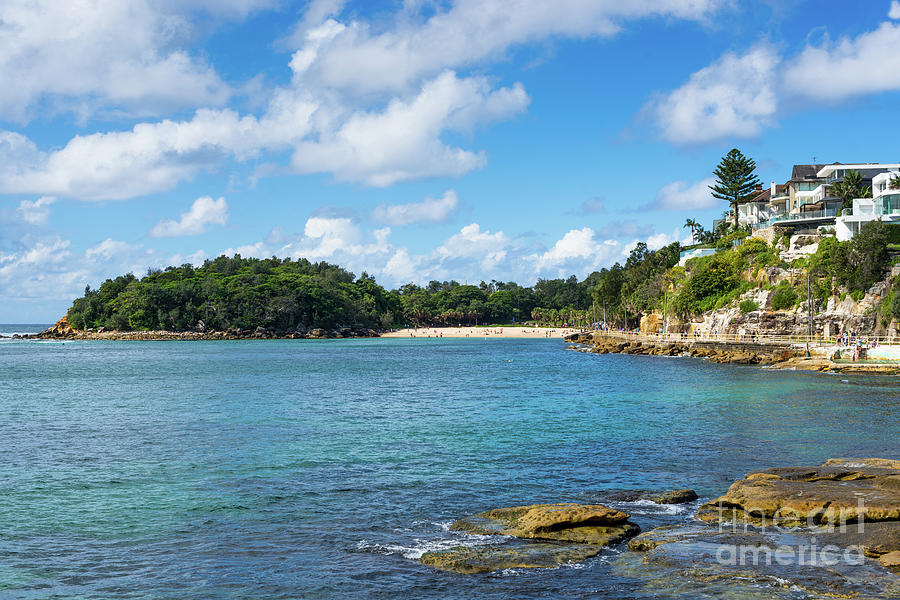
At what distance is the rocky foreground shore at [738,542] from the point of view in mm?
12211


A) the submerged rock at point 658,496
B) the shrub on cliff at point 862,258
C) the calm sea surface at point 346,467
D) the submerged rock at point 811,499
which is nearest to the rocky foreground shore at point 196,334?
the calm sea surface at point 346,467

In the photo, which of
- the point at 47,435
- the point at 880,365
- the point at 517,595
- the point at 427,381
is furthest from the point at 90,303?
the point at 517,595

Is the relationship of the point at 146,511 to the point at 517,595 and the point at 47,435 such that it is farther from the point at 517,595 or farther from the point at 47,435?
the point at 47,435

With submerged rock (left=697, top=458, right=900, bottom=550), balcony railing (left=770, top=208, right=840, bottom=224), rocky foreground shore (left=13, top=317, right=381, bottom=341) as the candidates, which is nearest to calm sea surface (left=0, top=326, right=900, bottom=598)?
submerged rock (left=697, top=458, right=900, bottom=550)

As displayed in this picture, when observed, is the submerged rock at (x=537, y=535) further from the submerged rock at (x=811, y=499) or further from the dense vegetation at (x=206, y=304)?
the dense vegetation at (x=206, y=304)

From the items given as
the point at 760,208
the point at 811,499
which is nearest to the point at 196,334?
the point at 760,208

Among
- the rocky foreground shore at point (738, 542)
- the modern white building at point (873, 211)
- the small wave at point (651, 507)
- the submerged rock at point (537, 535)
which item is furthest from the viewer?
the modern white building at point (873, 211)

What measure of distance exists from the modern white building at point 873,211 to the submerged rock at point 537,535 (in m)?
77.6

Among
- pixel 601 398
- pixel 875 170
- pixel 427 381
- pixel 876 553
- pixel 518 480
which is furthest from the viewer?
pixel 875 170

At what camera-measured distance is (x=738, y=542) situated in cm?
1433

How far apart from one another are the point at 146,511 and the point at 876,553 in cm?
1647

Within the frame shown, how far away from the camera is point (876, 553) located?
13.1 meters

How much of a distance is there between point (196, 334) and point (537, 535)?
16866 cm

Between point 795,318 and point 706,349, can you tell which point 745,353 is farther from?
point 795,318
